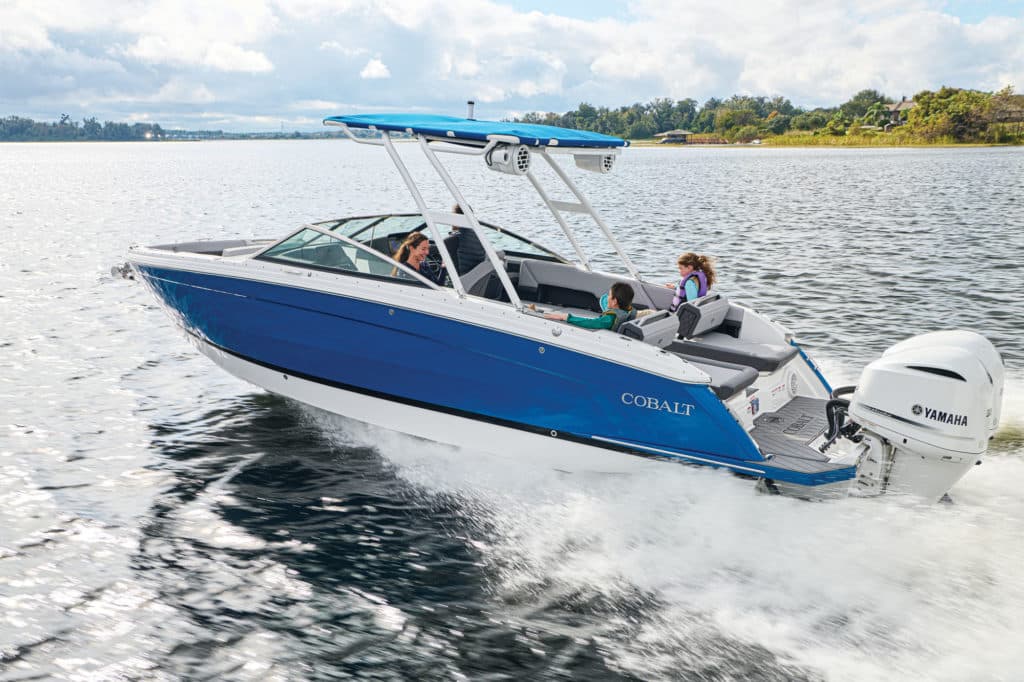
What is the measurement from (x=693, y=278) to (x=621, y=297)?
1062mm

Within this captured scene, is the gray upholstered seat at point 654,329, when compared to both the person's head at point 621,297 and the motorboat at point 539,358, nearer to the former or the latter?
the motorboat at point 539,358

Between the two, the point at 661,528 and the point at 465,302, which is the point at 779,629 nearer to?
the point at 661,528

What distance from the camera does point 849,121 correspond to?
13338cm

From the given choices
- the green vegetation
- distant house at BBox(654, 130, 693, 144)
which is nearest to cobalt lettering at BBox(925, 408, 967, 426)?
the green vegetation

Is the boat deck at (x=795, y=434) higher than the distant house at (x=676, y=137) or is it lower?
lower

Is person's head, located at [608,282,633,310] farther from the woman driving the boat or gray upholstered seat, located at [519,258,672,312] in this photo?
the woman driving the boat

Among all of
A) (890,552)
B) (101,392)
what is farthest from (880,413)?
(101,392)

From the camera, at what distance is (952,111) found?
103750mm

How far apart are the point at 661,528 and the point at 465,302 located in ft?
6.89

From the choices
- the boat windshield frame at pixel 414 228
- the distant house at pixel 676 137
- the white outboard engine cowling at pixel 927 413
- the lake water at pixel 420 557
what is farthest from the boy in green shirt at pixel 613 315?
the distant house at pixel 676 137

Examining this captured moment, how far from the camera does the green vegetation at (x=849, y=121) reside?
105 m

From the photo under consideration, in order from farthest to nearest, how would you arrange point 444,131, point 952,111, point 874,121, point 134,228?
point 874,121, point 952,111, point 134,228, point 444,131

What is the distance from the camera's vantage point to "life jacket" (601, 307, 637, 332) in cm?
597

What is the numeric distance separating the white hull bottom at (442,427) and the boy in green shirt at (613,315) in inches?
33.8
